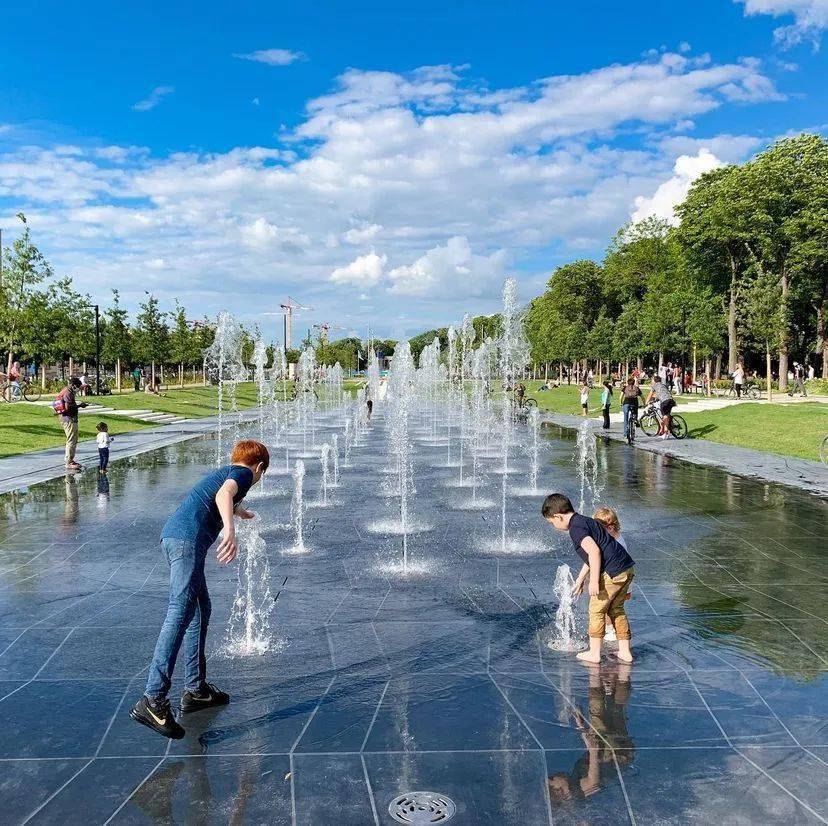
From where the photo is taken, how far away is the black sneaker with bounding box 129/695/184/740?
163 inches

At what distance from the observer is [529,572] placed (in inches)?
305

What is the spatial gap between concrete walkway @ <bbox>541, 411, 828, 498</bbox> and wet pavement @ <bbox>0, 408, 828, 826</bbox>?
5.60 meters

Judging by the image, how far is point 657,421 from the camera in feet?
75.3

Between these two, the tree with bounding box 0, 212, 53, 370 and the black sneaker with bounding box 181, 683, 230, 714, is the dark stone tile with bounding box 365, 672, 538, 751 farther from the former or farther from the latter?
the tree with bounding box 0, 212, 53, 370

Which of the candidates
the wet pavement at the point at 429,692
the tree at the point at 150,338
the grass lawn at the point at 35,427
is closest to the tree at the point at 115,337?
the tree at the point at 150,338

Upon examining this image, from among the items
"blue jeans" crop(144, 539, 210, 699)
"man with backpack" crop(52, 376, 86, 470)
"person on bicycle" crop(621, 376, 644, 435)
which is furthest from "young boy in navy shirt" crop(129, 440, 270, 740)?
"person on bicycle" crop(621, 376, 644, 435)

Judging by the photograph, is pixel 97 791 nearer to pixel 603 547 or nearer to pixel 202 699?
pixel 202 699

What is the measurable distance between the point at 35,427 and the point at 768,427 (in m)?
22.2

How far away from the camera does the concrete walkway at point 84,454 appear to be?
14609 mm

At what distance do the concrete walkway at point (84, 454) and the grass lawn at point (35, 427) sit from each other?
56 cm

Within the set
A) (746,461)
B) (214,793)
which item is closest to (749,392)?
(746,461)

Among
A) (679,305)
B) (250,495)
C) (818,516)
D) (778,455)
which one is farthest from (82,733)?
(679,305)

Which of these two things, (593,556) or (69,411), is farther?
(69,411)

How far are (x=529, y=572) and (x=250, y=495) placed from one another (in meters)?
6.68
